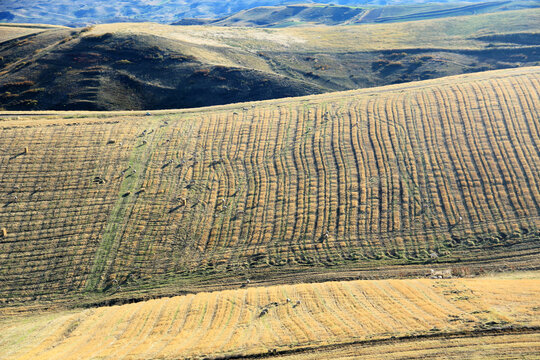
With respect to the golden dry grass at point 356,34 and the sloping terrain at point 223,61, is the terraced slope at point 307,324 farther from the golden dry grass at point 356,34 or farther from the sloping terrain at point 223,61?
the golden dry grass at point 356,34

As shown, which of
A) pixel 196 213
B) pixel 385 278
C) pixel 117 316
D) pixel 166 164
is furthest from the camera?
pixel 166 164

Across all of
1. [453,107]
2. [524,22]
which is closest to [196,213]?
[453,107]

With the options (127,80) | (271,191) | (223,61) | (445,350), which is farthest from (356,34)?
(445,350)

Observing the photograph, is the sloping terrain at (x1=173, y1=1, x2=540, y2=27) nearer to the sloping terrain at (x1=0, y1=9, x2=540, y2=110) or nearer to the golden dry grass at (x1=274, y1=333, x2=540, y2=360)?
the sloping terrain at (x1=0, y1=9, x2=540, y2=110)

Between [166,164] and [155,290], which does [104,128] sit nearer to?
[166,164]

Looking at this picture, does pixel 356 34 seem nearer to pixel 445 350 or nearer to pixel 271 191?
pixel 271 191
